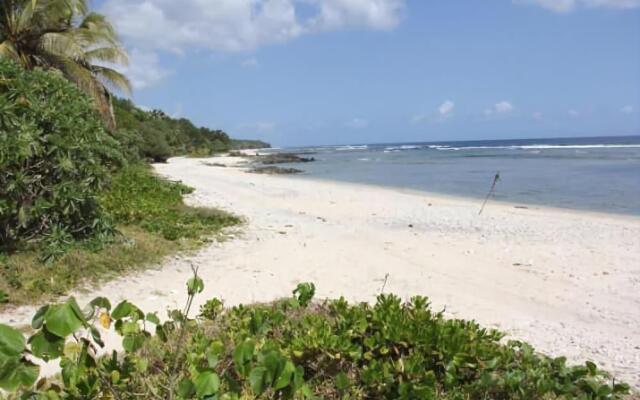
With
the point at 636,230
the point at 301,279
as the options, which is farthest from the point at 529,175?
the point at 301,279

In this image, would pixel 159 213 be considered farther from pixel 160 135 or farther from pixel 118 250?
pixel 160 135

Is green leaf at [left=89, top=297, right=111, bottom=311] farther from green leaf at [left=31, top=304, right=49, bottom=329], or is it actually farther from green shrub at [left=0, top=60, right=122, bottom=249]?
green shrub at [left=0, top=60, right=122, bottom=249]

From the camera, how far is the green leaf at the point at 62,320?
151 cm

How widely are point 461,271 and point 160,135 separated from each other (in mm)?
35811

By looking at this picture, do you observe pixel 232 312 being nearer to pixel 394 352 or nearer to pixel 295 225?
pixel 394 352

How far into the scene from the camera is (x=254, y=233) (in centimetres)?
898

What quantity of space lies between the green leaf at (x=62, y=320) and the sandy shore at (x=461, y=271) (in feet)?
11.6

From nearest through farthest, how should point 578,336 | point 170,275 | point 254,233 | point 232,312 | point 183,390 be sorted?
point 183,390 < point 232,312 < point 578,336 < point 170,275 < point 254,233

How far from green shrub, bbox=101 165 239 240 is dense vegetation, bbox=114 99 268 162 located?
9.76m

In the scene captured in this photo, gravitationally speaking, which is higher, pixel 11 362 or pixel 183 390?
pixel 11 362

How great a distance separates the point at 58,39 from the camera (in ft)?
45.8

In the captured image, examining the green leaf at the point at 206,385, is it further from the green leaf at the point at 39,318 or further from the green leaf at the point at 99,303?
the green leaf at the point at 39,318

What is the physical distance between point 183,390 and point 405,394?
1.33m

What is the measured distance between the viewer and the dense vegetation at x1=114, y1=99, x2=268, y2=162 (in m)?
33.5
